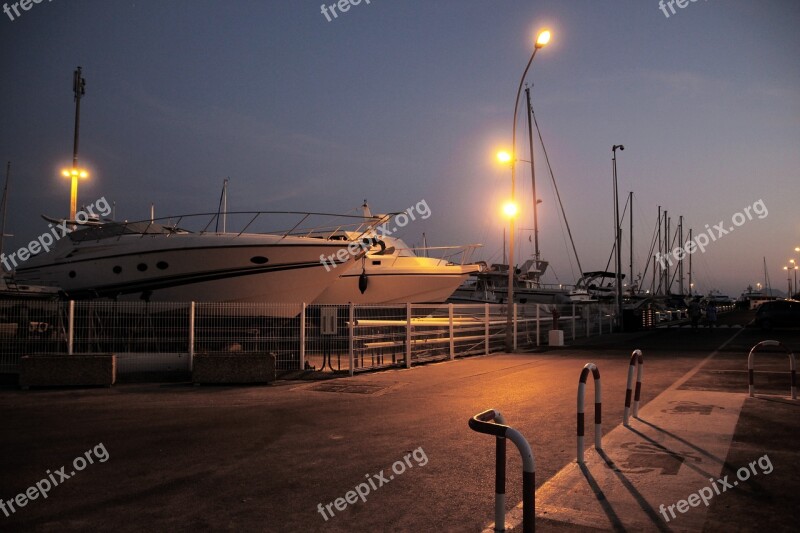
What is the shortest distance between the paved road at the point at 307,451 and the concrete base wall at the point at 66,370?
0.39 metres

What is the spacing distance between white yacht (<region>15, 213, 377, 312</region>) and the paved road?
266 inches

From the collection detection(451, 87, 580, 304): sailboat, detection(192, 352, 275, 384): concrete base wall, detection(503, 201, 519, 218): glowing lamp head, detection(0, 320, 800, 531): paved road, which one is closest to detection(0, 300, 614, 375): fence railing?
detection(192, 352, 275, 384): concrete base wall

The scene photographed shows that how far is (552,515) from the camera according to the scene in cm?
459

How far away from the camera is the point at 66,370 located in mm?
11508

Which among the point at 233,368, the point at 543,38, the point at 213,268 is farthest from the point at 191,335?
the point at 543,38

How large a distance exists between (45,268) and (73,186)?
316 centimetres

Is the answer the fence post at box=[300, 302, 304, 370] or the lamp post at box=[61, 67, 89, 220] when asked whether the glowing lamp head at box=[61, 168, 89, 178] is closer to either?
the lamp post at box=[61, 67, 89, 220]

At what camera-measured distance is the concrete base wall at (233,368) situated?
1184 centimetres

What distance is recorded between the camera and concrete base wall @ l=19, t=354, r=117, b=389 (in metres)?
11.4

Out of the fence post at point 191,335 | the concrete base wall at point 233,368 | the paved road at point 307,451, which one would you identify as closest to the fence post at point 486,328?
the paved road at point 307,451

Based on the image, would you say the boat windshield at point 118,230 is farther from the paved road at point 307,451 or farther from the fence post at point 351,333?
the paved road at point 307,451

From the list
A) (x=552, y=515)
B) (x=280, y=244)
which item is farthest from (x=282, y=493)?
(x=280, y=244)

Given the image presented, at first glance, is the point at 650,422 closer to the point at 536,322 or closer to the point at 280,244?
the point at 280,244

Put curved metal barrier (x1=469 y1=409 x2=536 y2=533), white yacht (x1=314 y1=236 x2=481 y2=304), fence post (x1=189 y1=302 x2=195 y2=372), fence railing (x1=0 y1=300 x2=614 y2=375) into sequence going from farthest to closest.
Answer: white yacht (x1=314 y1=236 x2=481 y2=304)
fence post (x1=189 y1=302 x2=195 y2=372)
fence railing (x1=0 y1=300 x2=614 y2=375)
curved metal barrier (x1=469 y1=409 x2=536 y2=533)
